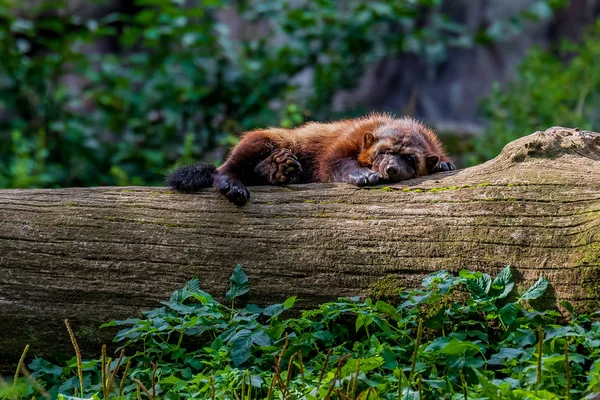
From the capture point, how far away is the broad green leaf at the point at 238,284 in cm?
405

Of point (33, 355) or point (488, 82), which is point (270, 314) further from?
point (488, 82)

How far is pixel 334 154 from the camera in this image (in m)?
5.65

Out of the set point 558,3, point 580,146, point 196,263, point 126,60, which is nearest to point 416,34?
point 558,3

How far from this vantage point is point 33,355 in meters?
4.26

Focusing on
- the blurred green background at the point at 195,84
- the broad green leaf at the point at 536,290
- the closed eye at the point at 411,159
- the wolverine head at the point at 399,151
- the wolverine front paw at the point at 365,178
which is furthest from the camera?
the blurred green background at the point at 195,84

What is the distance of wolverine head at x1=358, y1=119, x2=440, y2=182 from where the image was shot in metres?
5.23

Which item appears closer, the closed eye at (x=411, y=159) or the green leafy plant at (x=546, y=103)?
the closed eye at (x=411, y=159)

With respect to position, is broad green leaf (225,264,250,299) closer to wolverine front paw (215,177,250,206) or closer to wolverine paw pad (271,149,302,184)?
wolverine front paw (215,177,250,206)

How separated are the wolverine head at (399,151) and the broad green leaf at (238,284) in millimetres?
1424

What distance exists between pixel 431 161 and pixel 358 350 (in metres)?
2.29

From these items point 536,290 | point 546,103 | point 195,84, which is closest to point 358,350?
point 536,290

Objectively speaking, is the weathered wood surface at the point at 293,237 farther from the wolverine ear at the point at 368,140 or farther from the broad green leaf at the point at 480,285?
the wolverine ear at the point at 368,140

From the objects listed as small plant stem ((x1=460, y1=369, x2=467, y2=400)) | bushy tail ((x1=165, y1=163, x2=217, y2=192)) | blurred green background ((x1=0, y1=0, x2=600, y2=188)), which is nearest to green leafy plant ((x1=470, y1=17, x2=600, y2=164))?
blurred green background ((x1=0, y1=0, x2=600, y2=188))

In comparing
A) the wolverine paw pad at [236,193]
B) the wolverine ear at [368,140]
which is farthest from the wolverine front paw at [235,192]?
the wolverine ear at [368,140]
